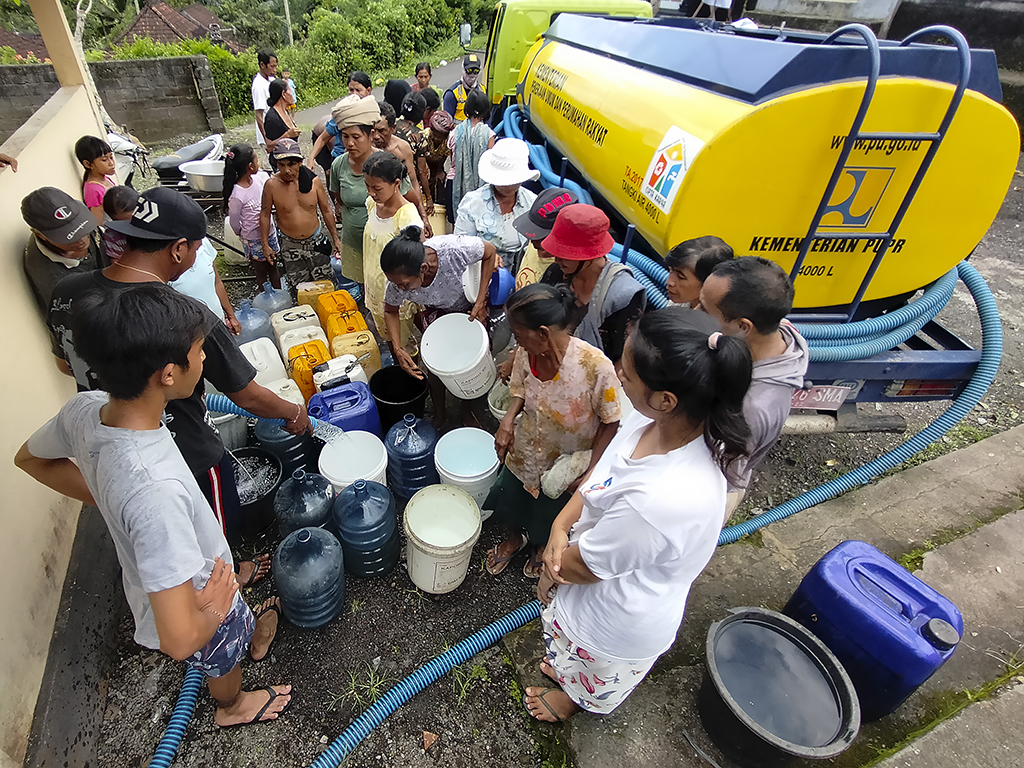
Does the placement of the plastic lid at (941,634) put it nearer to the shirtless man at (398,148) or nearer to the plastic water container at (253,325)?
the shirtless man at (398,148)

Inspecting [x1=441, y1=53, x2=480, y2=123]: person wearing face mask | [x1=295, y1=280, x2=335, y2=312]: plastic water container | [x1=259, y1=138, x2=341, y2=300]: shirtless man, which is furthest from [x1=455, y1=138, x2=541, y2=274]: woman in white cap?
[x1=441, y1=53, x2=480, y2=123]: person wearing face mask

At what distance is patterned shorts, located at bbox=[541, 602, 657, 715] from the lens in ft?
6.35

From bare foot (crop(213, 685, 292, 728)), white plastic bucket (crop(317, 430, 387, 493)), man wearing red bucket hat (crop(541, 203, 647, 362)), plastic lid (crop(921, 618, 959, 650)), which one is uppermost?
man wearing red bucket hat (crop(541, 203, 647, 362))

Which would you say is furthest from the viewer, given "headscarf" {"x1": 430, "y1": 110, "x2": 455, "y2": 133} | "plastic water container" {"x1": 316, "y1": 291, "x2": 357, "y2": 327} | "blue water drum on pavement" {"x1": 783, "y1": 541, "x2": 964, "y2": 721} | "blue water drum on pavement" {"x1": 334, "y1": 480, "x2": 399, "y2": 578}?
"headscarf" {"x1": 430, "y1": 110, "x2": 455, "y2": 133}

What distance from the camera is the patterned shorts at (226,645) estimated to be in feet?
6.75

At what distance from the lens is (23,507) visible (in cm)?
245

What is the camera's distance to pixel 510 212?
164 inches

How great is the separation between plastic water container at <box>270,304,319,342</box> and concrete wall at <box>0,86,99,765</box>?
1.37 metres

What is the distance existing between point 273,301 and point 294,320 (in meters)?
0.82

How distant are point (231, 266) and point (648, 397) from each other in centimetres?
627

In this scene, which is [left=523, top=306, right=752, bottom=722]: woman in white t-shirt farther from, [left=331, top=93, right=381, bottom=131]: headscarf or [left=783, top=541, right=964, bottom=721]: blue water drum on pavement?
[left=331, top=93, right=381, bottom=131]: headscarf

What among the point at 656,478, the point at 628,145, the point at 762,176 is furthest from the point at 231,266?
the point at 656,478

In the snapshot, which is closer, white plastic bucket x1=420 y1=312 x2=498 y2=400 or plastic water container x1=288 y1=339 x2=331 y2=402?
white plastic bucket x1=420 y1=312 x2=498 y2=400

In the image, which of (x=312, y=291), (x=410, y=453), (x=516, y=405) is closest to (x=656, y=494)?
(x=516, y=405)
